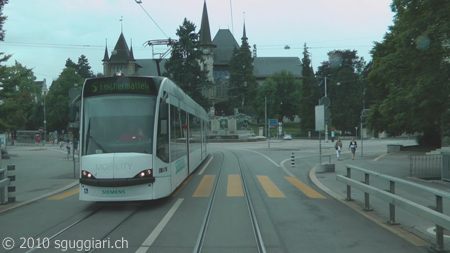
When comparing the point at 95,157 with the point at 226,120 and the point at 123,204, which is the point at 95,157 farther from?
the point at 226,120

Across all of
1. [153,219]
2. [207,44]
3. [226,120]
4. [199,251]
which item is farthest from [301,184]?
[207,44]

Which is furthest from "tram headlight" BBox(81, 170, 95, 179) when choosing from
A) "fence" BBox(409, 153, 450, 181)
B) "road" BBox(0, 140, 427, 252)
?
"fence" BBox(409, 153, 450, 181)

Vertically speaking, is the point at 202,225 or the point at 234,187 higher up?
the point at 202,225

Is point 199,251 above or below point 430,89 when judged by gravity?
below

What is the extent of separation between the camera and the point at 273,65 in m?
121

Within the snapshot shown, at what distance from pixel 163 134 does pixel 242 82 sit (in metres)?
84.3

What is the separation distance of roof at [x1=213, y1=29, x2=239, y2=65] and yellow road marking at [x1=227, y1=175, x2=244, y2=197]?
9607cm

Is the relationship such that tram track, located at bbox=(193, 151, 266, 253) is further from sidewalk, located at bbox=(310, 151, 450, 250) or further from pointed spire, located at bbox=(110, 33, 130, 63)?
pointed spire, located at bbox=(110, 33, 130, 63)

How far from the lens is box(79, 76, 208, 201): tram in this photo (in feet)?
30.1

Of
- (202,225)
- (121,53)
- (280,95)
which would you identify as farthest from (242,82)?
(202,225)

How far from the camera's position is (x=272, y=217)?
895 centimetres

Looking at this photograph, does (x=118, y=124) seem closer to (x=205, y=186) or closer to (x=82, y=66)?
(x=205, y=186)

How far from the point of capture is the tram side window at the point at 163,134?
31.1 ft

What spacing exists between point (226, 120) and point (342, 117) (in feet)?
77.3
